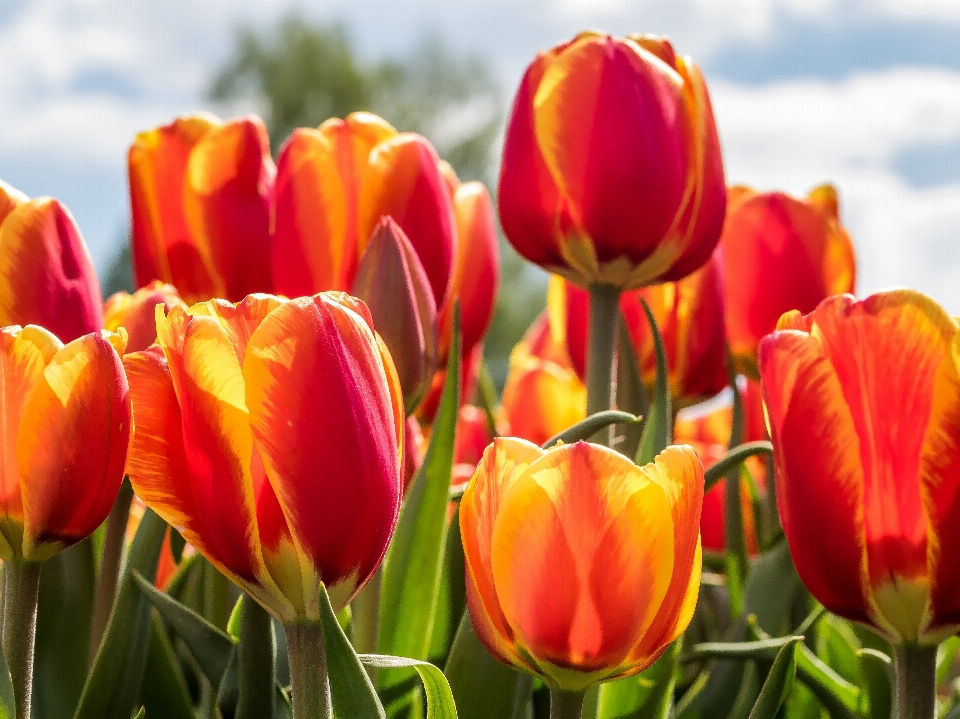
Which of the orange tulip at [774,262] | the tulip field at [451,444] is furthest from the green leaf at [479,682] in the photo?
the orange tulip at [774,262]

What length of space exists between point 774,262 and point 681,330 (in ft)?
0.28

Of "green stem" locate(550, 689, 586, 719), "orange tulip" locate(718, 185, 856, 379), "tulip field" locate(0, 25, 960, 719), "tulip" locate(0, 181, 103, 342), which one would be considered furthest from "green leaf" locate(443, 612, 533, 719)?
"orange tulip" locate(718, 185, 856, 379)

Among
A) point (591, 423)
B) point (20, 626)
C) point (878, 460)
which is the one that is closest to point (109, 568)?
point (20, 626)

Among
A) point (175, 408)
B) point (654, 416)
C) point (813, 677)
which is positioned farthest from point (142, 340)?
point (813, 677)

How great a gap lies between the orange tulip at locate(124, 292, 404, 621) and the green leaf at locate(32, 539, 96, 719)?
198 mm

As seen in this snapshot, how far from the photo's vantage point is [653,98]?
577mm

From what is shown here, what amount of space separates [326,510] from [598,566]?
0.09 metres

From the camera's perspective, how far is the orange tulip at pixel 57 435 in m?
0.38

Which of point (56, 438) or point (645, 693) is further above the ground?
point (56, 438)

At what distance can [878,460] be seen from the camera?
0.38m

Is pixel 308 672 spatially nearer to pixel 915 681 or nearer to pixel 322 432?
pixel 322 432

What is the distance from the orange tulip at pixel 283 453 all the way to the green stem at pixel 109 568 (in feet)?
0.49

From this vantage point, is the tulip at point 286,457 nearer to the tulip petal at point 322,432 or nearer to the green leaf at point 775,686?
the tulip petal at point 322,432

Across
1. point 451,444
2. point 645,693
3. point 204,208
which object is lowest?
point 645,693
